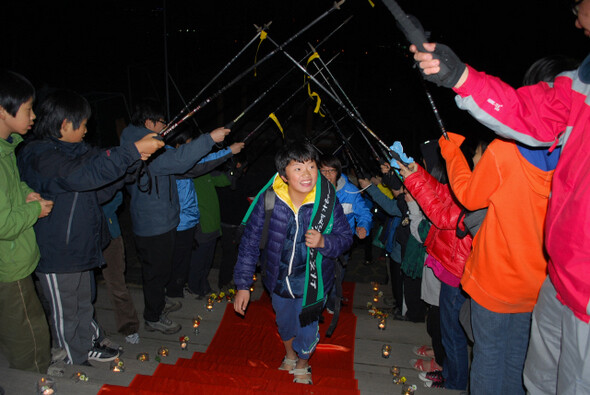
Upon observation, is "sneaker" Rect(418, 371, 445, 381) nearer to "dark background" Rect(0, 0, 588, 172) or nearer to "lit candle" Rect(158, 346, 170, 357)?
"lit candle" Rect(158, 346, 170, 357)

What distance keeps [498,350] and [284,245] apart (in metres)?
1.52

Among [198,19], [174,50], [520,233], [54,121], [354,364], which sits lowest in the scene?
[354,364]

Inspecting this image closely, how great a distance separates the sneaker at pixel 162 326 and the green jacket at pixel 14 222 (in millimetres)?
1471

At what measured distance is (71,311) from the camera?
120 inches

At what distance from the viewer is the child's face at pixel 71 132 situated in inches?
111

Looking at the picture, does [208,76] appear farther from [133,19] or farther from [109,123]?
[109,123]

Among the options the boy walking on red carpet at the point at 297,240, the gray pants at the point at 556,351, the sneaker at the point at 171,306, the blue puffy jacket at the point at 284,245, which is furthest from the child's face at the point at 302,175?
the sneaker at the point at 171,306

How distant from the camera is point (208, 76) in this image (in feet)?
44.0

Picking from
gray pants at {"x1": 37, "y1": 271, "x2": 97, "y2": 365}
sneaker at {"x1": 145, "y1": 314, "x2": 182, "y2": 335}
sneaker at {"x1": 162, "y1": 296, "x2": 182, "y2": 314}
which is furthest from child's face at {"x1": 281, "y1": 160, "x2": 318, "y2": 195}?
sneaker at {"x1": 162, "y1": 296, "x2": 182, "y2": 314}

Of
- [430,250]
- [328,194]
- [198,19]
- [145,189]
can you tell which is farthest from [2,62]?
[430,250]

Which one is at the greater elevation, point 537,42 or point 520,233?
point 537,42

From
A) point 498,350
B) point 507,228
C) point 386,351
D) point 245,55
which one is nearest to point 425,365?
point 386,351

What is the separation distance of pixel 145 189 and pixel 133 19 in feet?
33.3

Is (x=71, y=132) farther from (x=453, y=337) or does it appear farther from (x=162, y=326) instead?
(x=453, y=337)
